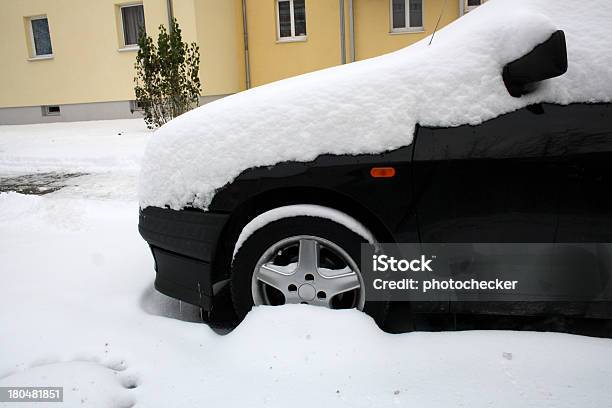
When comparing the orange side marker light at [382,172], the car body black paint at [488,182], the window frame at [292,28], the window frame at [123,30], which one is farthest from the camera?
the window frame at [292,28]

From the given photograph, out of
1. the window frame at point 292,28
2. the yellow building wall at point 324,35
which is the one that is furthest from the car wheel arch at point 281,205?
the window frame at point 292,28

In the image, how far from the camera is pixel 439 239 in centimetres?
217

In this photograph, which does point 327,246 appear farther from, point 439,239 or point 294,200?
point 439,239

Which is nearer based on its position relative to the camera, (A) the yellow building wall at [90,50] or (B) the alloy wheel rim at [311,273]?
(B) the alloy wheel rim at [311,273]

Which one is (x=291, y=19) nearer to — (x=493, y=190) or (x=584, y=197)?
(x=493, y=190)

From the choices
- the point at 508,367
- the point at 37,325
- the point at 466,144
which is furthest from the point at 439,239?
the point at 37,325

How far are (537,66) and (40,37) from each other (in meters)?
16.3

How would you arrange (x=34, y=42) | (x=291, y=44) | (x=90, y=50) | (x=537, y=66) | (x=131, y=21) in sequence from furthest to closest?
(x=34, y=42) → (x=90, y=50) → (x=131, y=21) → (x=291, y=44) → (x=537, y=66)

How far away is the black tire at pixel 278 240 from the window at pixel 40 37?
15249 millimetres

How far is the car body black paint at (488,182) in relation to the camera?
2025 millimetres

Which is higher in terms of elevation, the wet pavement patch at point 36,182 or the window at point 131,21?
the window at point 131,21

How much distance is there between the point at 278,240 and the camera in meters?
2.30

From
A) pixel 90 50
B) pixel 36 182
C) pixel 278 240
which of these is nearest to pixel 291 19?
pixel 90 50

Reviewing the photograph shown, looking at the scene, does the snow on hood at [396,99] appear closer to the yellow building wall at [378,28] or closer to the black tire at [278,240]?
the black tire at [278,240]
